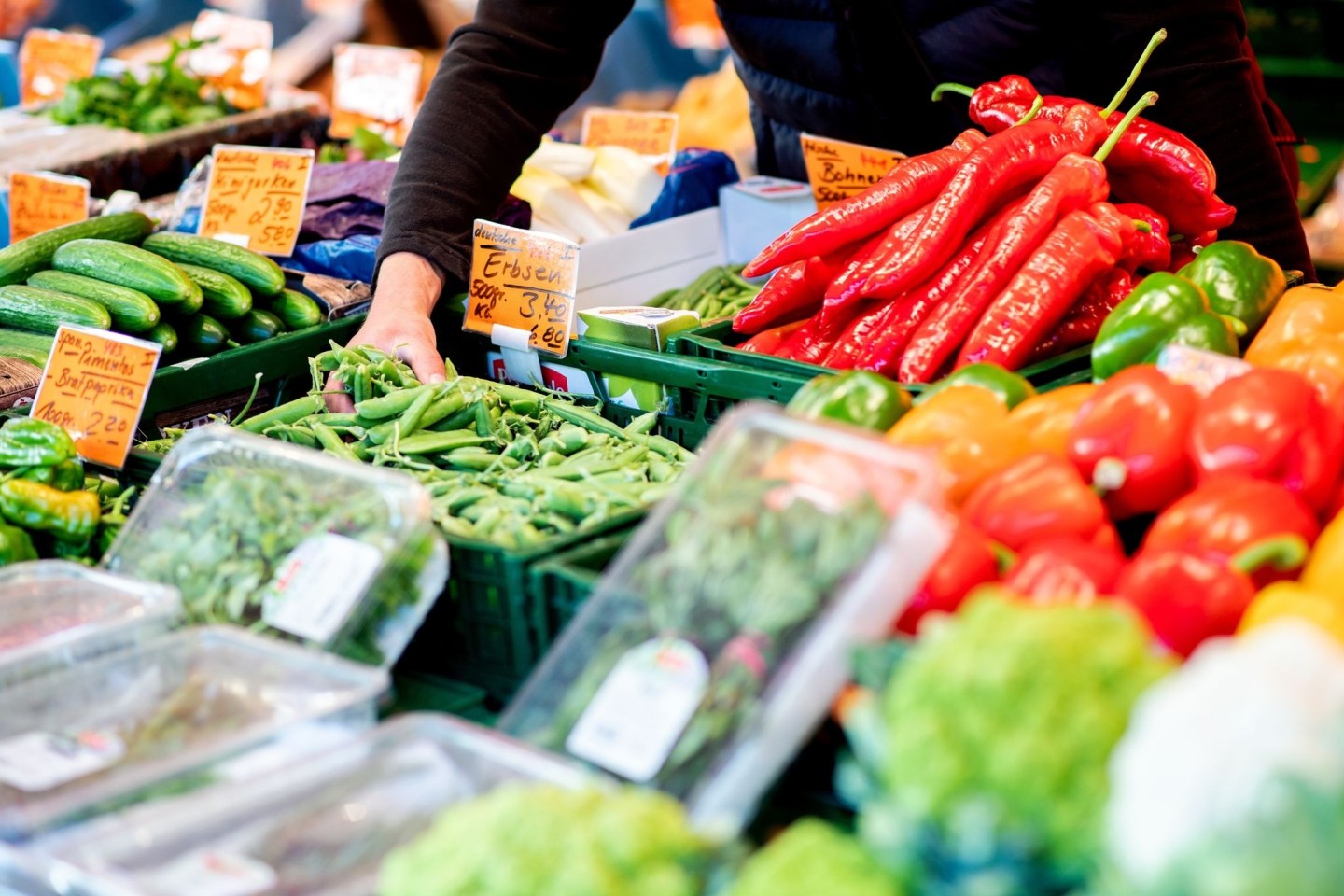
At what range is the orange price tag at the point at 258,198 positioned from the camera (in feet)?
11.2

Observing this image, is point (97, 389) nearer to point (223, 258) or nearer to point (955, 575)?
point (223, 258)

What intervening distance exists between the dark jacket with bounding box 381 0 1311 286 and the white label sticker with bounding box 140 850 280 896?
1818 millimetres

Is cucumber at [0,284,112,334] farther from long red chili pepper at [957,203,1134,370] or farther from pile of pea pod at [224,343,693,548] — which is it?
long red chili pepper at [957,203,1134,370]

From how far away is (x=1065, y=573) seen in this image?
1.43 meters

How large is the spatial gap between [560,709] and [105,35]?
6.57 metres

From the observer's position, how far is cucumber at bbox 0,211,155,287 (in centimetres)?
→ 321

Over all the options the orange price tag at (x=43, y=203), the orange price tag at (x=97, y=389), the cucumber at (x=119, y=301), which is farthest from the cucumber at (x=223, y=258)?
the orange price tag at (x=97, y=389)

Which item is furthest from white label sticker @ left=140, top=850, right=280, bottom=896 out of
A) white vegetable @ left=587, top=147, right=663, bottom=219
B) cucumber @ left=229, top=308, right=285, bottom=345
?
white vegetable @ left=587, top=147, right=663, bottom=219

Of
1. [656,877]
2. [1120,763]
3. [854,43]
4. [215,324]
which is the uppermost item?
[854,43]

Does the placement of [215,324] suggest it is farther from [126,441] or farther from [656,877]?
[656,877]

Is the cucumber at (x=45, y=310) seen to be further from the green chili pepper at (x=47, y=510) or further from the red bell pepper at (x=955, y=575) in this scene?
the red bell pepper at (x=955, y=575)

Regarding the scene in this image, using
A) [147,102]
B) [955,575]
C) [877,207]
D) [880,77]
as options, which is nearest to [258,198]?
[880,77]

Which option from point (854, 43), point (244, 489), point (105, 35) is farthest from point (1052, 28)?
point (105, 35)

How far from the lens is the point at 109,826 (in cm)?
133
